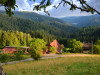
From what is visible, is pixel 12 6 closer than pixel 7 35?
Yes

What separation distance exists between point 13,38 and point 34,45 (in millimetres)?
75098

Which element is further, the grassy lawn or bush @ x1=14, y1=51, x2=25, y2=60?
bush @ x1=14, y1=51, x2=25, y2=60

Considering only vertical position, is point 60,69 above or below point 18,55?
above

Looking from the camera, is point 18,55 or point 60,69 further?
point 18,55

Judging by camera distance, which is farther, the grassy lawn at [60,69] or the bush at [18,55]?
the bush at [18,55]

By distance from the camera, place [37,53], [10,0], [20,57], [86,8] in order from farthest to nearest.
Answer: [20,57] → [37,53] → [10,0] → [86,8]

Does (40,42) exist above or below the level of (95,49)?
above

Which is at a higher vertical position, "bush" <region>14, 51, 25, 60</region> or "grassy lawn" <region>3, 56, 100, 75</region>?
"grassy lawn" <region>3, 56, 100, 75</region>

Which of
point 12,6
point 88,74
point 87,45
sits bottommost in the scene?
point 87,45

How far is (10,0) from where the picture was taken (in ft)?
14.4

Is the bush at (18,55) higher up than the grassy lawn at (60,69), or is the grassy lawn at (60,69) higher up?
the grassy lawn at (60,69)

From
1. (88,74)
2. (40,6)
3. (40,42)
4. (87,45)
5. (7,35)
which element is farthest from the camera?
(7,35)

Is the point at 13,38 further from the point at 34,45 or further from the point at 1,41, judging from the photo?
the point at 34,45

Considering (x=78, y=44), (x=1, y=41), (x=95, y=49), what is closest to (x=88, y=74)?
(x=95, y=49)
